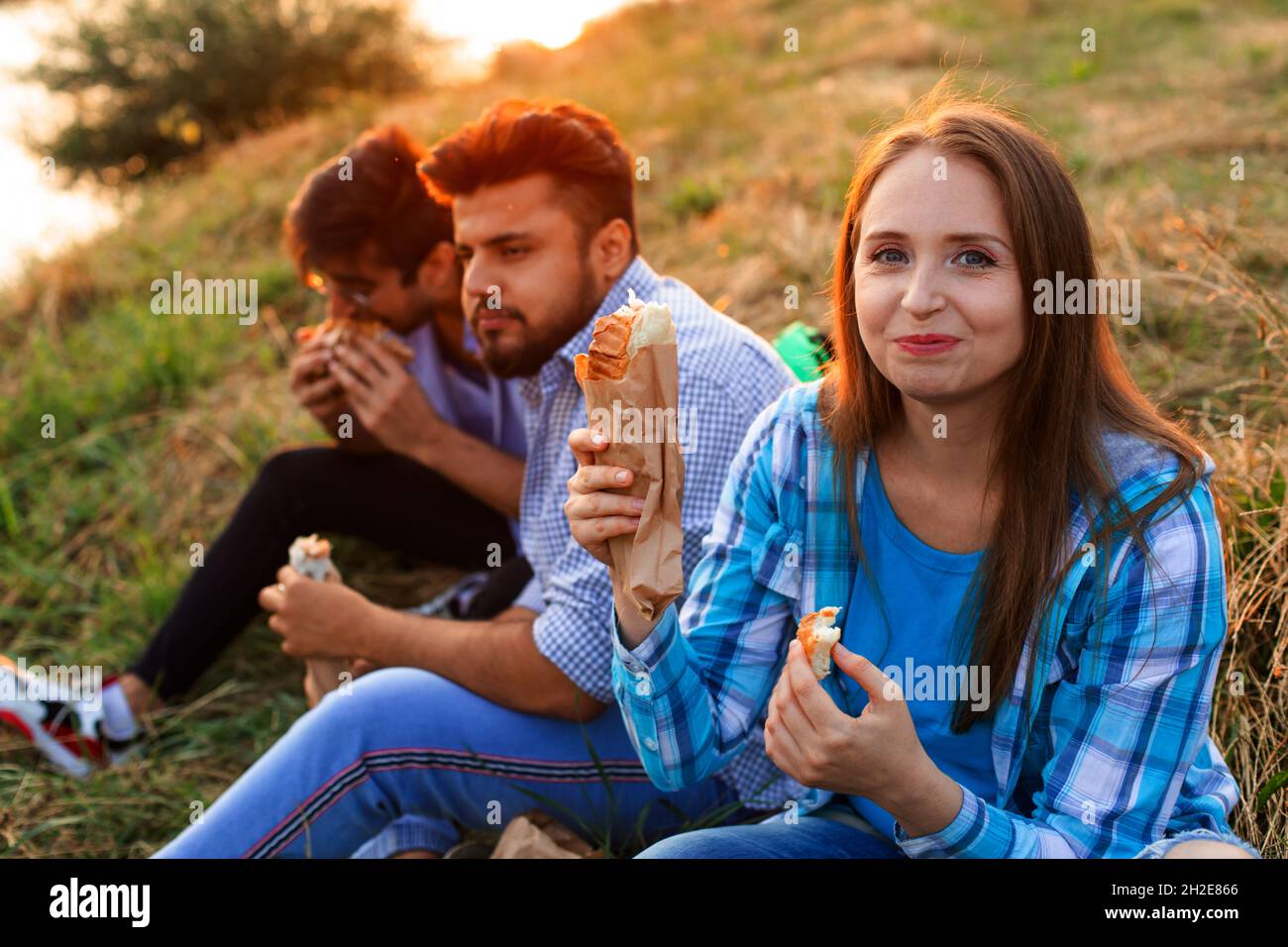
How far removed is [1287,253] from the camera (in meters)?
3.38

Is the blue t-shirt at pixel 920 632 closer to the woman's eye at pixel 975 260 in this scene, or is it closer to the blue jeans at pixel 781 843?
the blue jeans at pixel 781 843

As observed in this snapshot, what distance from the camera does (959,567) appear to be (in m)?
1.82

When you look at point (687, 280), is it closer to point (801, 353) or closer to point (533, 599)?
point (801, 353)

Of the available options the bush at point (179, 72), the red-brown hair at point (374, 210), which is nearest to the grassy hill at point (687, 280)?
the red-brown hair at point (374, 210)

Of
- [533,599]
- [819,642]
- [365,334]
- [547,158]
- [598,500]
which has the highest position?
[547,158]

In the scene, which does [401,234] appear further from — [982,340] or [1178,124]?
[1178,124]

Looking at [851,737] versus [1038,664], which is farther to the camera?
[1038,664]

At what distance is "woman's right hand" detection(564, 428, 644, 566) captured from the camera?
5.71ft

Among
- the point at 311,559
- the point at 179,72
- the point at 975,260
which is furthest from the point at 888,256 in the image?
the point at 179,72

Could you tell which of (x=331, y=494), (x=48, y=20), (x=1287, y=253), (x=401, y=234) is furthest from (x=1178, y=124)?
(x=48, y=20)

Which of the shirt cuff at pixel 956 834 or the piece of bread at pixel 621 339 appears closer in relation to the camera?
the shirt cuff at pixel 956 834

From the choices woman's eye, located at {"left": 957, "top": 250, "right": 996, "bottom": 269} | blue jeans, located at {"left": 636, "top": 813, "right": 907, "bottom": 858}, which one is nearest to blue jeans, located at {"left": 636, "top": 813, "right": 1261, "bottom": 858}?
blue jeans, located at {"left": 636, "top": 813, "right": 907, "bottom": 858}

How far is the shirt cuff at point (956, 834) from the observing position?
1611 mm

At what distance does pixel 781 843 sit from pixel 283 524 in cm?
203
